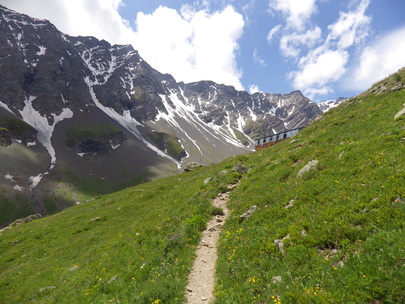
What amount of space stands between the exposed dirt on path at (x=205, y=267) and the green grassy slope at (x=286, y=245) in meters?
0.47

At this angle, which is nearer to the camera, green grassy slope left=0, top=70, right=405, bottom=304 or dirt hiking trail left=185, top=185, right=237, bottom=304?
green grassy slope left=0, top=70, right=405, bottom=304

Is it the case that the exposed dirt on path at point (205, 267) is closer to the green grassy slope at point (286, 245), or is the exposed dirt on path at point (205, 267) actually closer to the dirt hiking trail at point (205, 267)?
the dirt hiking trail at point (205, 267)

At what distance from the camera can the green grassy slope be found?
7.45 meters

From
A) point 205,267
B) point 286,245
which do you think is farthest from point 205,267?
→ point 286,245

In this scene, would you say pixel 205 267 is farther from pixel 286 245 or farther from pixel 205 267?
pixel 286 245

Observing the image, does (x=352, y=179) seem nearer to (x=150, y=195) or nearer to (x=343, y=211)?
(x=343, y=211)

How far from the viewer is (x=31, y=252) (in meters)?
27.4

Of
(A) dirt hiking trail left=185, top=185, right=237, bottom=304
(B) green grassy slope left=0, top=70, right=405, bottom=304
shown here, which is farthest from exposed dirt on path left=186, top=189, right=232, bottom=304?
(B) green grassy slope left=0, top=70, right=405, bottom=304

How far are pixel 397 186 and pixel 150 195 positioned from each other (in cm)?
3240

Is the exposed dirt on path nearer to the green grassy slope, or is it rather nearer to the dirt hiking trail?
the dirt hiking trail

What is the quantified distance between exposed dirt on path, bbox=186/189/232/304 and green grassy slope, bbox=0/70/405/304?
47 centimetres

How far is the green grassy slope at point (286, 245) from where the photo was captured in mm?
7445

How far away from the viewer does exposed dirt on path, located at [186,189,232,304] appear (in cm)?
1015

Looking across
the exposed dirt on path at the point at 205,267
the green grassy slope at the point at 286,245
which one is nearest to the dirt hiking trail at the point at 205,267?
the exposed dirt on path at the point at 205,267
